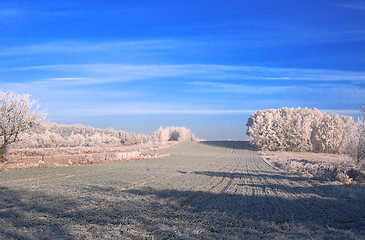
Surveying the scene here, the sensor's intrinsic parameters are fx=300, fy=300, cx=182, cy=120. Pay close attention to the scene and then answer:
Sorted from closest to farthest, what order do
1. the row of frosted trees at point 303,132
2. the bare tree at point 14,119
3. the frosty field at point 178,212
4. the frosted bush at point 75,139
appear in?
the frosty field at point 178,212 → the bare tree at point 14,119 → the frosted bush at point 75,139 → the row of frosted trees at point 303,132

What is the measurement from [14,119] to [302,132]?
217ft

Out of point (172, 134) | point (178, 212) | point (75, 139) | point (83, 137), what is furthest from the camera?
point (172, 134)

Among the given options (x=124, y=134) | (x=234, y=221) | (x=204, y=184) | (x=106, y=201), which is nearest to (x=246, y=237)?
(x=234, y=221)

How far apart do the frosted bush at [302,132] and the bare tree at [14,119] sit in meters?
59.9

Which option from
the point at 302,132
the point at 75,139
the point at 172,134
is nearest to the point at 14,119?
the point at 75,139

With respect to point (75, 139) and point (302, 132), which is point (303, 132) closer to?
point (302, 132)

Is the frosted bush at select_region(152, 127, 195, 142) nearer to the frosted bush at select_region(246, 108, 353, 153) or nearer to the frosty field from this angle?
the frosted bush at select_region(246, 108, 353, 153)

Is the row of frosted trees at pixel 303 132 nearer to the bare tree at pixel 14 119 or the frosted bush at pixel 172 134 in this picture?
the frosted bush at pixel 172 134

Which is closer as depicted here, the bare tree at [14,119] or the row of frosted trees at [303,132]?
the bare tree at [14,119]

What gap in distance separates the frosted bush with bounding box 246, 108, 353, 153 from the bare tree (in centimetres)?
5985

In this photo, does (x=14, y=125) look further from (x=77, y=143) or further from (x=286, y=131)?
(x=286, y=131)

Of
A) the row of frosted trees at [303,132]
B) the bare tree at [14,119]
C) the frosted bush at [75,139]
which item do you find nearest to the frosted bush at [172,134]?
the frosted bush at [75,139]

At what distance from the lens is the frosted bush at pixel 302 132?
242ft

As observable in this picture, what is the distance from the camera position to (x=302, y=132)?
75.9 metres
